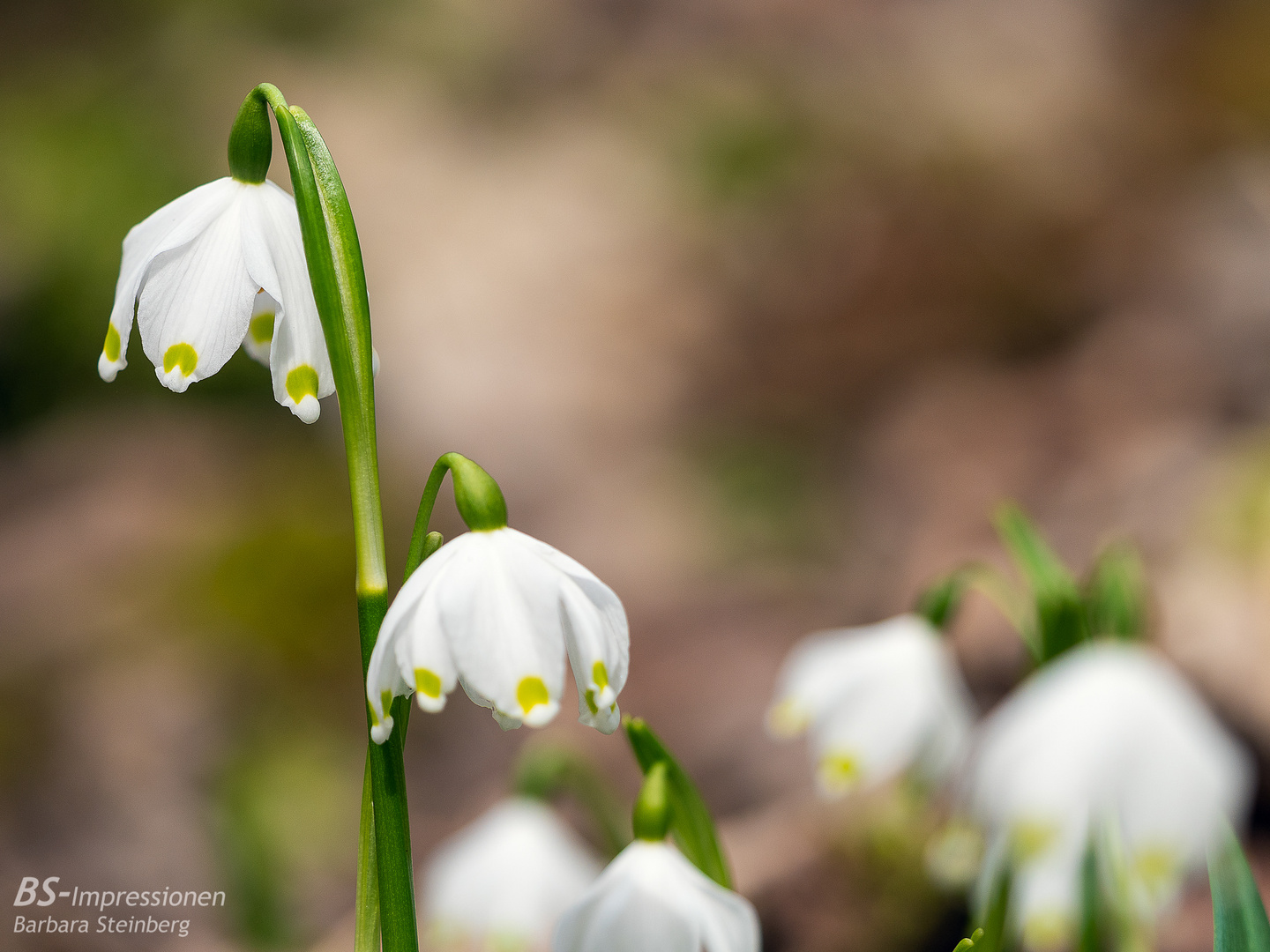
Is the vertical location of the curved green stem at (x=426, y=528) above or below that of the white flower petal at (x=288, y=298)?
below

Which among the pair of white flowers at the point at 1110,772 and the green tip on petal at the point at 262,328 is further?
the green tip on petal at the point at 262,328

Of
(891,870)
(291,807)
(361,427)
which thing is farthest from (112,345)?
(291,807)

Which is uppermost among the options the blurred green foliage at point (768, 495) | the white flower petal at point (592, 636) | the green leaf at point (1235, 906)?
the blurred green foliage at point (768, 495)

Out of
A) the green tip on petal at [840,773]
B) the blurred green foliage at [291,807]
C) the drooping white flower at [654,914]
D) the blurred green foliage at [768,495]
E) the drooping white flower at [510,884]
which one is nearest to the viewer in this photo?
the drooping white flower at [654,914]

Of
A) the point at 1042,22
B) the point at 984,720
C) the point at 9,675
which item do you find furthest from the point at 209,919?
the point at 1042,22

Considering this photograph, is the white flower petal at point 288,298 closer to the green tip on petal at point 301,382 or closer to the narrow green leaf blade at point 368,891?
the green tip on petal at point 301,382

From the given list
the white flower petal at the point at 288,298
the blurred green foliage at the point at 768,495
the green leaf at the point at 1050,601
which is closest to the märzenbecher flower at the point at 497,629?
the white flower petal at the point at 288,298

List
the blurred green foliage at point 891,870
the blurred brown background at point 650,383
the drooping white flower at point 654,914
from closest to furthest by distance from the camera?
1. the drooping white flower at point 654,914
2. the blurred green foliage at point 891,870
3. the blurred brown background at point 650,383
